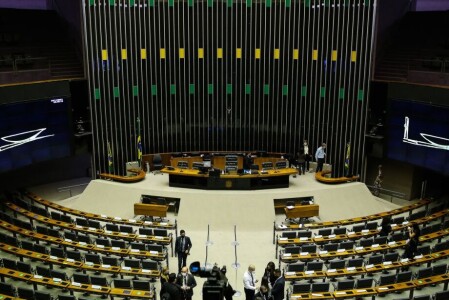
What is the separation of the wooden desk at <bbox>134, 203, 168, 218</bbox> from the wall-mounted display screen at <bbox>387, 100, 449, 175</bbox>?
32.5 ft

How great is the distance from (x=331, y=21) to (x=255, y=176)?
7.95 metres

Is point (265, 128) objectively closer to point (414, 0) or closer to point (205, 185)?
point (205, 185)

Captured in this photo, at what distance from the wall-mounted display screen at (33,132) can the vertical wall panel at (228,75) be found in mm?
1651

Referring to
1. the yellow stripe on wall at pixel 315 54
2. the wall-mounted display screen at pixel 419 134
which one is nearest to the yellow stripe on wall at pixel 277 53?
the yellow stripe on wall at pixel 315 54

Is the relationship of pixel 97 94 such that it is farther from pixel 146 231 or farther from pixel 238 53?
pixel 146 231

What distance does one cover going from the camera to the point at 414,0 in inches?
869

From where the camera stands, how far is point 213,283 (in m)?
8.70

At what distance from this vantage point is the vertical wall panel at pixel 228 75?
20062 mm

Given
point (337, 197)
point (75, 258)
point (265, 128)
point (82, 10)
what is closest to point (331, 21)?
point (265, 128)

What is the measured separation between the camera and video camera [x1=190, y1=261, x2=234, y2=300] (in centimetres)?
858

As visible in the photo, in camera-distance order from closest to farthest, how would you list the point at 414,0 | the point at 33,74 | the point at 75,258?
the point at 75,258
the point at 33,74
the point at 414,0

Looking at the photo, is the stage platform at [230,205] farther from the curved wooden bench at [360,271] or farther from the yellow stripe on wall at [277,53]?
the yellow stripe on wall at [277,53]

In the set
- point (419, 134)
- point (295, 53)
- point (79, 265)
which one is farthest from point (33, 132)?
point (419, 134)

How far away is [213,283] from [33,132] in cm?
1256
